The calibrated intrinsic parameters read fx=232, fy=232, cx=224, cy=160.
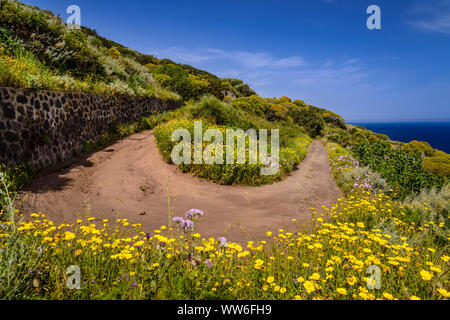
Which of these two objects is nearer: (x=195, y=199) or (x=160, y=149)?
(x=195, y=199)

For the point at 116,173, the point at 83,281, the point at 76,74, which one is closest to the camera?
the point at 83,281

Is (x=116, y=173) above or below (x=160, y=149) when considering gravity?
below

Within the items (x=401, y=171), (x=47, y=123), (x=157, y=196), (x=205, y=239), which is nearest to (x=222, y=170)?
(x=157, y=196)

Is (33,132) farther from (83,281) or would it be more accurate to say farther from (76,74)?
(83,281)

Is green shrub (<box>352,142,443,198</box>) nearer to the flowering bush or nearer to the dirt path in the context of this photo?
the dirt path

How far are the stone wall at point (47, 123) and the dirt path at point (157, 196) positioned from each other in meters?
0.70

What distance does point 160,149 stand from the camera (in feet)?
32.6

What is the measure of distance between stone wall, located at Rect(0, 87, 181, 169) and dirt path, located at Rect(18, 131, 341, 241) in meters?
0.70

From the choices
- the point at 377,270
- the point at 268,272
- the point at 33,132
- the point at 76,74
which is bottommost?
the point at 268,272

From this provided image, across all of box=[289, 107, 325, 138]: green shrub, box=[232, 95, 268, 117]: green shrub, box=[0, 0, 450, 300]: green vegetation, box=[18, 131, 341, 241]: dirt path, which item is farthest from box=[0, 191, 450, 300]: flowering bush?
box=[289, 107, 325, 138]: green shrub

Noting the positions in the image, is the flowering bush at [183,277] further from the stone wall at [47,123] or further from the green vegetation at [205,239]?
the stone wall at [47,123]

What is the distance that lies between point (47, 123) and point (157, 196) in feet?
13.7
